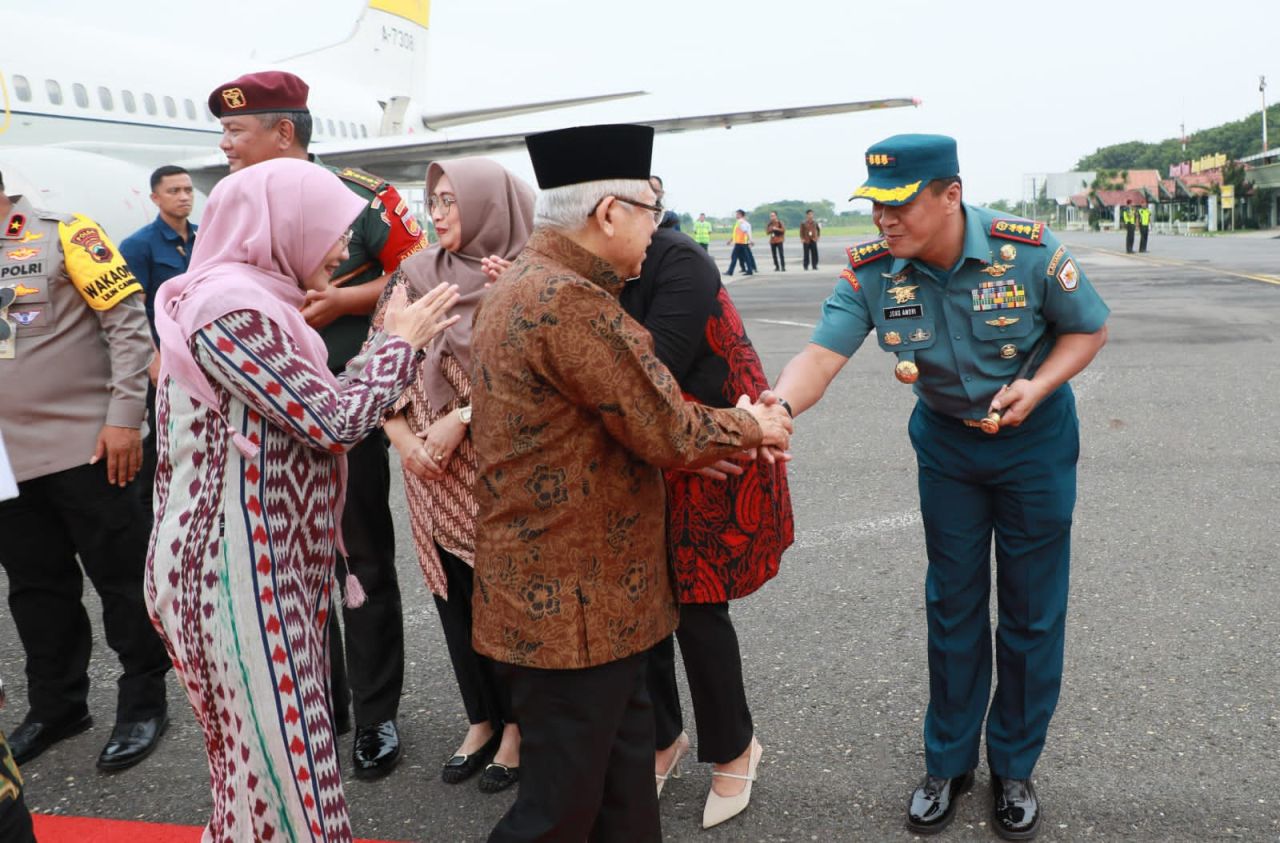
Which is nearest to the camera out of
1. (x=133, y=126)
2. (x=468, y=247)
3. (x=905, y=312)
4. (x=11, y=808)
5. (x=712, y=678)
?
(x=11, y=808)

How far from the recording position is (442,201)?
10.3 ft

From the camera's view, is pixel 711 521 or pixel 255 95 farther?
pixel 255 95

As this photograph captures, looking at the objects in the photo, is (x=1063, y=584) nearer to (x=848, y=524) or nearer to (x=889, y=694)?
(x=889, y=694)

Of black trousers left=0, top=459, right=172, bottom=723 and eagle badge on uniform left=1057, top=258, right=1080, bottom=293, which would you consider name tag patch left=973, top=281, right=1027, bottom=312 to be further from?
black trousers left=0, top=459, right=172, bottom=723

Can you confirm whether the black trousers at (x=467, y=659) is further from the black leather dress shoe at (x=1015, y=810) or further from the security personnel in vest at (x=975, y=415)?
the black leather dress shoe at (x=1015, y=810)

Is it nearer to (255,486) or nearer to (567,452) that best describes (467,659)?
(255,486)

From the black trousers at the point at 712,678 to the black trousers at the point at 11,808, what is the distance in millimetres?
1527

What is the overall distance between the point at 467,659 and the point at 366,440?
2.48 feet

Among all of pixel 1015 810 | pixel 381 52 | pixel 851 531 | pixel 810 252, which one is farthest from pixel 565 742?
pixel 810 252

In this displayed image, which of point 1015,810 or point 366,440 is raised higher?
point 366,440

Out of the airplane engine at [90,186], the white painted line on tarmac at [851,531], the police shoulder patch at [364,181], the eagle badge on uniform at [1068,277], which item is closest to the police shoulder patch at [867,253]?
the eagle badge on uniform at [1068,277]

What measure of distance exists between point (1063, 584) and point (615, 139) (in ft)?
5.62

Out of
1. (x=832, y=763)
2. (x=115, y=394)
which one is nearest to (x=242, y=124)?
(x=115, y=394)

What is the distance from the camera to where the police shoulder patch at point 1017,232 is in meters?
2.71
